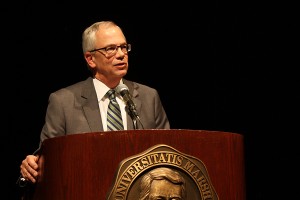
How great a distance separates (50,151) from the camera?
199cm

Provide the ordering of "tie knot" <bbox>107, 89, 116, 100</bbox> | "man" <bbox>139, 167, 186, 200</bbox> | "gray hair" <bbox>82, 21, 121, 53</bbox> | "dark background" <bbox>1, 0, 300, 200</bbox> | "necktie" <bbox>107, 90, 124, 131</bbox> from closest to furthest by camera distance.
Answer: "man" <bbox>139, 167, 186, 200</bbox> → "necktie" <bbox>107, 90, 124, 131</bbox> → "tie knot" <bbox>107, 89, 116, 100</bbox> → "gray hair" <bbox>82, 21, 121, 53</bbox> → "dark background" <bbox>1, 0, 300, 200</bbox>

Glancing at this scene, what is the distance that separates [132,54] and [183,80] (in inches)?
14.3

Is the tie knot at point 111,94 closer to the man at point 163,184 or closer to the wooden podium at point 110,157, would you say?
the wooden podium at point 110,157

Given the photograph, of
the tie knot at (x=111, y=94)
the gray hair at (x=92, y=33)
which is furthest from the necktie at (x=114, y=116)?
the gray hair at (x=92, y=33)

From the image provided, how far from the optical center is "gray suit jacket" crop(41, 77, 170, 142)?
2623 mm

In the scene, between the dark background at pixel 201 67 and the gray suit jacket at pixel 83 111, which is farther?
the dark background at pixel 201 67

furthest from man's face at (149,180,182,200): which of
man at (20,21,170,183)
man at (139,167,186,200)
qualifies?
man at (20,21,170,183)

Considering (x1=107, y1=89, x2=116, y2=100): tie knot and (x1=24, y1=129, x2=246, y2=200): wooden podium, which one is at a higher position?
(x1=107, y1=89, x2=116, y2=100): tie knot

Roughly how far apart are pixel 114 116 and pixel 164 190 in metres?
0.83

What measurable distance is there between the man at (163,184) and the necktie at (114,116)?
0.78m

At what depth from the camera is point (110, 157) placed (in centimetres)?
Result: 184

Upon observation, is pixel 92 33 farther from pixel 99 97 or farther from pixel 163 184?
pixel 163 184

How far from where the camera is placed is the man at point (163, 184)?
1.82 m

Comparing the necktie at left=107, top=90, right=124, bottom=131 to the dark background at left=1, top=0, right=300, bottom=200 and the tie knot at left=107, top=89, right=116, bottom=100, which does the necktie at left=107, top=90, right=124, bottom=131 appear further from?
the dark background at left=1, top=0, right=300, bottom=200
